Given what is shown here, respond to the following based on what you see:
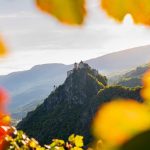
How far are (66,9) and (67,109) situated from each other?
133 meters

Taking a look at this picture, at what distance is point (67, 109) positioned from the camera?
133375 millimetres

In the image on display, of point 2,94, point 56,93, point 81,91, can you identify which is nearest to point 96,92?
point 81,91

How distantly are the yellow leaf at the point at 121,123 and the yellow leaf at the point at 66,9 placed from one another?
217 mm

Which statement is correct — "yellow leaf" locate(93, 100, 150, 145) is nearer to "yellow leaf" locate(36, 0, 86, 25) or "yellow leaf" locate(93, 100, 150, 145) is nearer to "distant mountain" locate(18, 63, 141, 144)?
"yellow leaf" locate(36, 0, 86, 25)

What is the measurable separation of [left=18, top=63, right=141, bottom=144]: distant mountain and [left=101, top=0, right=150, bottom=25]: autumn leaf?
117925 mm

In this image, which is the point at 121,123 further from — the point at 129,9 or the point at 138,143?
the point at 129,9

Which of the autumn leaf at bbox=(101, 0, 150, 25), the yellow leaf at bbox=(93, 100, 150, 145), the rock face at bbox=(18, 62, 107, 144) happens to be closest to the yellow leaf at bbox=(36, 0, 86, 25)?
the autumn leaf at bbox=(101, 0, 150, 25)

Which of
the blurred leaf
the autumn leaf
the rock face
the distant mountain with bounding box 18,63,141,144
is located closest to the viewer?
the blurred leaf

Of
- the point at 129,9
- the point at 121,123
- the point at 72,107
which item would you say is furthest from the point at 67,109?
the point at 121,123

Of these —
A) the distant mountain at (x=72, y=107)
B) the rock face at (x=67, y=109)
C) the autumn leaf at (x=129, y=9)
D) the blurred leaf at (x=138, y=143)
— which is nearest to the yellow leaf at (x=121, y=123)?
the blurred leaf at (x=138, y=143)

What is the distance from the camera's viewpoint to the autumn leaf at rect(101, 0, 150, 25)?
26.1 inches

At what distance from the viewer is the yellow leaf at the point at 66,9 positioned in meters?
0.67

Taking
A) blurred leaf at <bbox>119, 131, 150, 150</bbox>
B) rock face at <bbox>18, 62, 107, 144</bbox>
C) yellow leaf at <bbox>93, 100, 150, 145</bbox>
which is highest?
yellow leaf at <bbox>93, 100, 150, 145</bbox>

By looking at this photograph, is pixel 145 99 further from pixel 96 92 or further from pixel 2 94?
pixel 96 92
